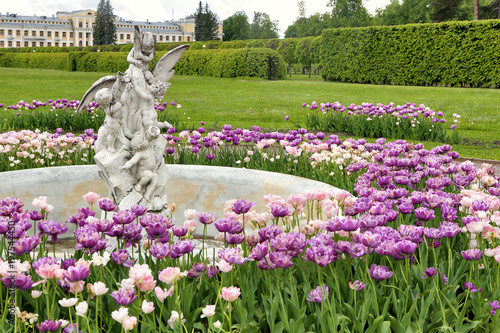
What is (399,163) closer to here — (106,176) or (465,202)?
(465,202)

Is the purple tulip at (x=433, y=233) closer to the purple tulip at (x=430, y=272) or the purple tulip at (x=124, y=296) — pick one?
the purple tulip at (x=430, y=272)

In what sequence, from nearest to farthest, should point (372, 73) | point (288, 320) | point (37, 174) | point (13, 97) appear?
point (288, 320)
point (37, 174)
point (13, 97)
point (372, 73)

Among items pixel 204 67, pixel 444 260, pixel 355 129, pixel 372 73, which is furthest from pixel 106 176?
pixel 204 67

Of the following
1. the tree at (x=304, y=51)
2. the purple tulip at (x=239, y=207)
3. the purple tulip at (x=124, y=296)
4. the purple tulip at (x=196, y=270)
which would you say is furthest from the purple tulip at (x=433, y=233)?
the tree at (x=304, y=51)

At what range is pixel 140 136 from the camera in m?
4.43

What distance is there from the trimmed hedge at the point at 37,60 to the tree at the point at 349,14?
3992 cm

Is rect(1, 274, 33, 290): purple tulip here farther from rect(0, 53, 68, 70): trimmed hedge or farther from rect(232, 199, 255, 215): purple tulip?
rect(0, 53, 68, 70): trimmed hedge

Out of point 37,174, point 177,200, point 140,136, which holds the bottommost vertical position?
point 177,200

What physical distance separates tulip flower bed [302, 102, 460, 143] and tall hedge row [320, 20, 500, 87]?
17.2 meters

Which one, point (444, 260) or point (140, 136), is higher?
point (140, 136)

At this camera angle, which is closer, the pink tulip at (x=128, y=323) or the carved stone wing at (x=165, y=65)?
the pink tulip at (x=128, y=323)

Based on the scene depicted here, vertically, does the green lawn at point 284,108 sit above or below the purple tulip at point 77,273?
above

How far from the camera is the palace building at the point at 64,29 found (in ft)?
399

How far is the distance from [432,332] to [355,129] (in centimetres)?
825
